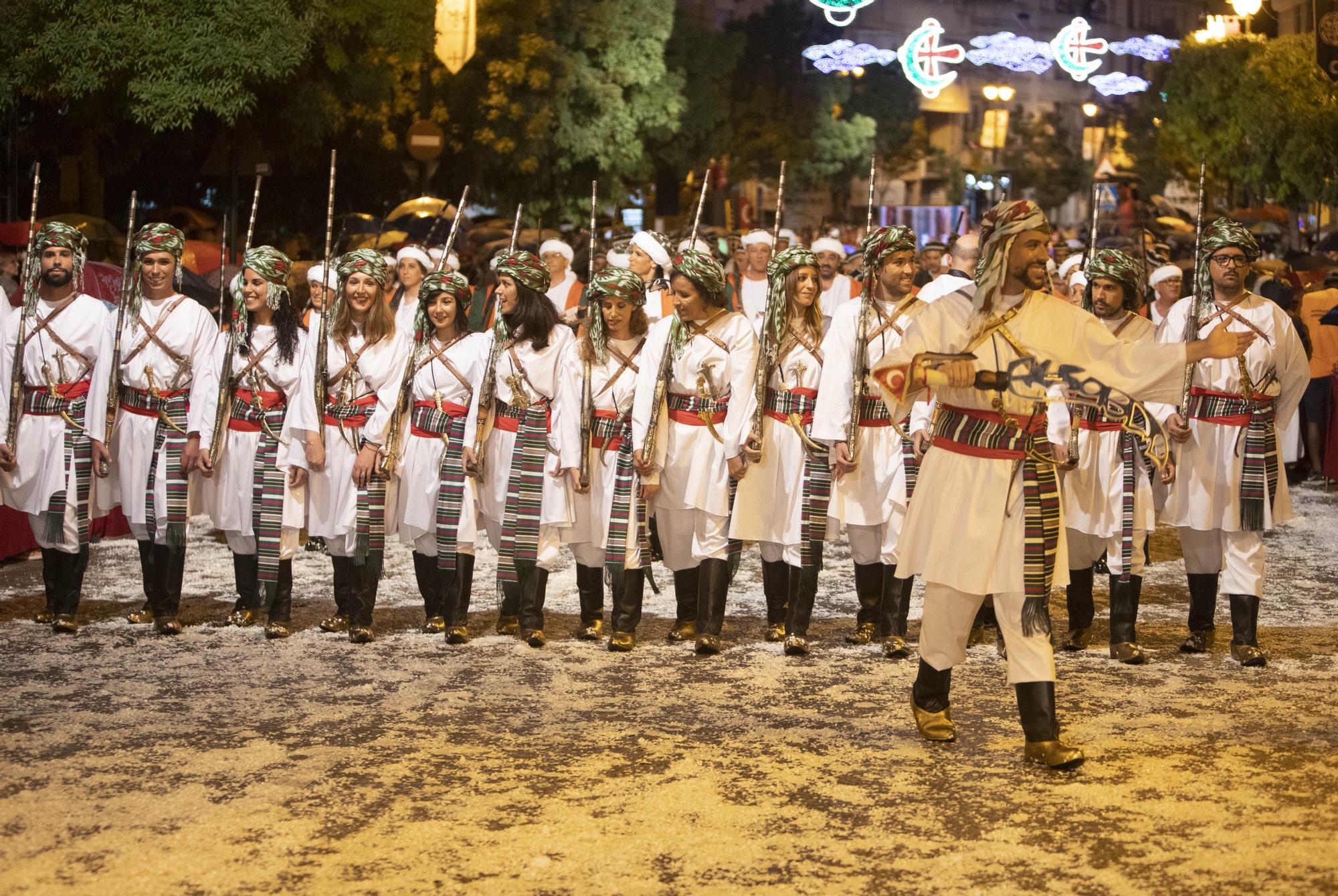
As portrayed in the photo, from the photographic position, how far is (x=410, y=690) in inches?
286

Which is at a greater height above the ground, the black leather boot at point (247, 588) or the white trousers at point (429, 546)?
the white trousers at point (429, 546)

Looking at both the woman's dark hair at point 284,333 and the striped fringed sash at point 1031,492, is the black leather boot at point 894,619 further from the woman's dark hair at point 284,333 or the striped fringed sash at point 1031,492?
the woman's dark hair at point 284,333

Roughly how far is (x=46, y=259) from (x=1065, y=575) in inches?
210

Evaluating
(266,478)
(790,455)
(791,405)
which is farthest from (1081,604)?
(266,478)

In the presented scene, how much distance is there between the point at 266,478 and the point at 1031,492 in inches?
158

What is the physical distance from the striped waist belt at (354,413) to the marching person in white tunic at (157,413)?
0.78 meters

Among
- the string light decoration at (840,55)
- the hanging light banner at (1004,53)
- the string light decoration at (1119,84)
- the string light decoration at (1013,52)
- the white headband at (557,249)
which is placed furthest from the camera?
the string light decoration at (1119,84)

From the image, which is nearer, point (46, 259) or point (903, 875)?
point (903, 875)

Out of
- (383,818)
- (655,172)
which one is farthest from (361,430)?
(655,172)

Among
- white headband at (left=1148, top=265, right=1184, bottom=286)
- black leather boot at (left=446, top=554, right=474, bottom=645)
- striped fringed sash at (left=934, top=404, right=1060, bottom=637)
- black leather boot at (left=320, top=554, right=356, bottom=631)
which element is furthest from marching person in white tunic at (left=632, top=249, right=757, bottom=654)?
white headband at (left=1148, top=265, right=1184, bottom=286)

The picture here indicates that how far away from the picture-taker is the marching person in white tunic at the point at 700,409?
805 centimetres

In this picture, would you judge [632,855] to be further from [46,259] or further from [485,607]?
[46,259]

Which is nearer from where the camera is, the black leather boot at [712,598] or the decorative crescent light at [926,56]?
the black leather boot at [712,598]

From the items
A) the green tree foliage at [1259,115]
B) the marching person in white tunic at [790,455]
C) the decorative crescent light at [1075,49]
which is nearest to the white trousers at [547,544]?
the marching person in white tunic at [790,455]
